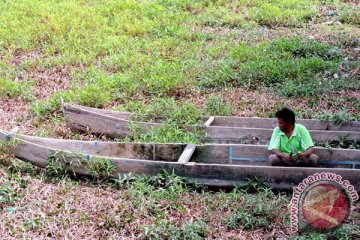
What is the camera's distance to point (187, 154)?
5.67 m

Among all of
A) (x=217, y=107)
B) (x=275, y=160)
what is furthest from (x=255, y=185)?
(x=217, y=107)

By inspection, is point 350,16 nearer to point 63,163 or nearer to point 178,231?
point 63,163

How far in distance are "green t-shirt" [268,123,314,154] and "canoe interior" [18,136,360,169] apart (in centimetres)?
18

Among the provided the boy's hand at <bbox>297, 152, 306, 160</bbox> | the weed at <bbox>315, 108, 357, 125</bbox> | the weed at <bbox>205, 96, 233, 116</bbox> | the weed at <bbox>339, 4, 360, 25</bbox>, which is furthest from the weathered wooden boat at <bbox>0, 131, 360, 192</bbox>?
the weed at <bbox>339, 4, 360, 25</bbox>

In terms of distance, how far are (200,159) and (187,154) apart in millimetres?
290

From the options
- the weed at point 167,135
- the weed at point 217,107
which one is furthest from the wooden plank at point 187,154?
Result: the weed at point 217,107

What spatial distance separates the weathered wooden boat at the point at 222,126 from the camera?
20.7 feet

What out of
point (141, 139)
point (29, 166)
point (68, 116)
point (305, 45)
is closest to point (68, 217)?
point (29, 166)

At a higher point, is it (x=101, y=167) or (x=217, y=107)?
(x=217, y=107)

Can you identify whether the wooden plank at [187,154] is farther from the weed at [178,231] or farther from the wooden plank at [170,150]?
the weed at [178,231]

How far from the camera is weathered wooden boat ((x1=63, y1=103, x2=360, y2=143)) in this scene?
6.31 m

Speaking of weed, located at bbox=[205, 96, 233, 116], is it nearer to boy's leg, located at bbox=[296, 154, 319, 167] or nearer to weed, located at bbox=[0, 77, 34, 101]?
boy's leg, located at bbox=[296, 154, 319, 167]

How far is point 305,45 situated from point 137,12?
3.94 m

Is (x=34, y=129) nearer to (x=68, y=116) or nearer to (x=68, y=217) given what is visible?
(x=68, y=116)
